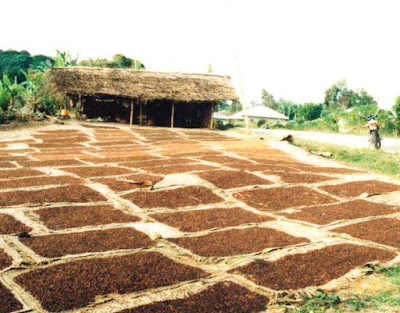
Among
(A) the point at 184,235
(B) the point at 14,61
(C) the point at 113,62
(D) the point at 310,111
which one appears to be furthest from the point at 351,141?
(B) the point at 14,61

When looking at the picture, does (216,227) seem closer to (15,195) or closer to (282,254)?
(282,254)

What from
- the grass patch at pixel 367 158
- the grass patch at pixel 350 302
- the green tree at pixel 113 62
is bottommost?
the grass patch at pixel 350 302

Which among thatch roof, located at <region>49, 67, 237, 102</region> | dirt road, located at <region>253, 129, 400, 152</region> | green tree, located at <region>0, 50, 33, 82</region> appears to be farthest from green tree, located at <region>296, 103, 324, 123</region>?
green tree, located at <region>0, 50, 33, 82</region>

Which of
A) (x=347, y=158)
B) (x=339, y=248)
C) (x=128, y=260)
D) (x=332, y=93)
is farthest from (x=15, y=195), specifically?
(x=332, y=93)

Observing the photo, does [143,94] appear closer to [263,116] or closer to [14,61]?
[263,116]

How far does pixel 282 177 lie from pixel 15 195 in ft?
11.8

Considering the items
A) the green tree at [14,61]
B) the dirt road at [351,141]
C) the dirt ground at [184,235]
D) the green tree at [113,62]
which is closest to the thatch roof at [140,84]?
the dirt road at [351,141]

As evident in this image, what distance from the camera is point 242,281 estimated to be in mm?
2971

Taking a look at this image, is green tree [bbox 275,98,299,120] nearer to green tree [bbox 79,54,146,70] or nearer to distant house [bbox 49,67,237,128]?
green tree [bbox 79,54,146,70]

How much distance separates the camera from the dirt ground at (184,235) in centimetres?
275

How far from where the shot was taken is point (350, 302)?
271 cm

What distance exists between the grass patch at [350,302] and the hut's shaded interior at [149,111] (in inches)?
712

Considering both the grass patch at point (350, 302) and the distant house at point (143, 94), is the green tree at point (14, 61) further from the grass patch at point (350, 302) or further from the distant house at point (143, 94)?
the grass patch at point (350, 302)

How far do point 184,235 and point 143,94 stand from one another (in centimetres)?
1657
